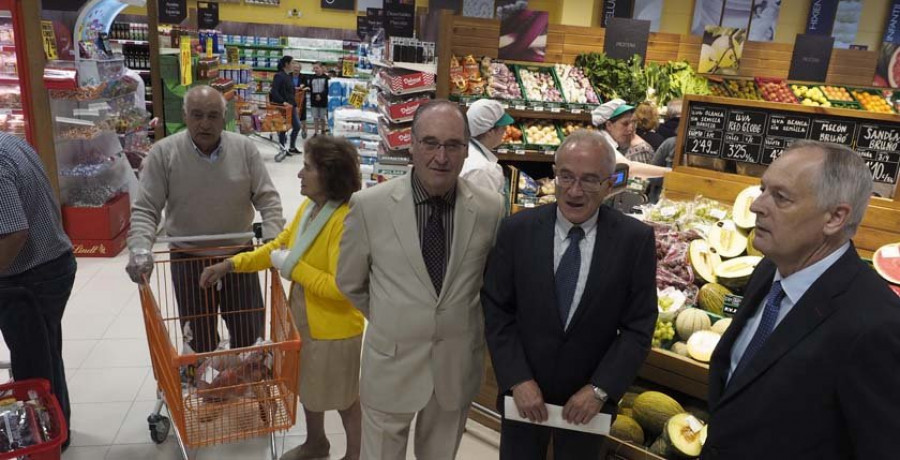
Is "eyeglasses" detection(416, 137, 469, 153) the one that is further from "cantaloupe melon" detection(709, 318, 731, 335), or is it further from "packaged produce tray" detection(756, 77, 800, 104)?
"packaged produce tray" detection(756, 77, 800, 104)

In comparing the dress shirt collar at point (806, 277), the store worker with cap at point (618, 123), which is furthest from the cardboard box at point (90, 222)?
the dress shirt collar at point (806, 277)

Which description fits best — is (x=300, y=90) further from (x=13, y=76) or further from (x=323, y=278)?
(x=323, y=278)

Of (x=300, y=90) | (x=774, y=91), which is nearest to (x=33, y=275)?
(x=774, y=91)

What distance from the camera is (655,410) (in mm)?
2713

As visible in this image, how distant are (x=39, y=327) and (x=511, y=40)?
4.58 metres

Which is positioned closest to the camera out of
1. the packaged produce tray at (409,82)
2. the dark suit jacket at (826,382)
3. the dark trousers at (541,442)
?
the dark suit jacket at (826,382)

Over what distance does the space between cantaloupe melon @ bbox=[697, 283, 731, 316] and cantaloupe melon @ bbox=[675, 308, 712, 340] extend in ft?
0.39

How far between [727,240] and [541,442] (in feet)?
5.48

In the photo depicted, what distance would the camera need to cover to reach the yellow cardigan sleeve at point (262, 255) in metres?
2.86

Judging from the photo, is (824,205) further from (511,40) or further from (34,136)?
(34,136)

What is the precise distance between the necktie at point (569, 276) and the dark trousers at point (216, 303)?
5.77ft

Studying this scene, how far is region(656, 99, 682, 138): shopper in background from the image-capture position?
6.75 m

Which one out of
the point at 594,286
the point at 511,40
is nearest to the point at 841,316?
the point at 594,286

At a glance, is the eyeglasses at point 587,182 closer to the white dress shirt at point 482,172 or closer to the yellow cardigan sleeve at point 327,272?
the yellow cardigan sleeve at point 327,272
